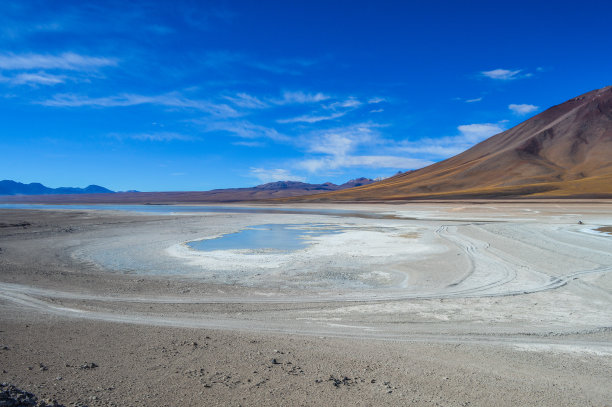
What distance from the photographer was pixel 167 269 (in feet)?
50.9

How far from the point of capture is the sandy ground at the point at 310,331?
504cm

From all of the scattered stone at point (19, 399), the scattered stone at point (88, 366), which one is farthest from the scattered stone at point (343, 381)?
the scattered stone at point (88, 366)

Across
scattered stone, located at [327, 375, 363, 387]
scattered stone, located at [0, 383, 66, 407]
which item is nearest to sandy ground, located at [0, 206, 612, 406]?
scattered stone, located at [327, 375, 363, 387]

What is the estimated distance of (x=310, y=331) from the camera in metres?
7.74

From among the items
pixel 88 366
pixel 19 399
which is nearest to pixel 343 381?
pixel 88 366

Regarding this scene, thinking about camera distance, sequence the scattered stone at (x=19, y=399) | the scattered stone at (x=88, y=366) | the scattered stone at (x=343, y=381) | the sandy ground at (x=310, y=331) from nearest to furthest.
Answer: the scattered stone at (x=19, y=399) → the sandy ground at (x=310, y=331) → the scattered stone at (x=343, y=381) → the scattered stone at (x=88, y=366)

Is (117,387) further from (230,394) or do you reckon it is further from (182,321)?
(182,321)

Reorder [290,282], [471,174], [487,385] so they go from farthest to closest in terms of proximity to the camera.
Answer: [471,174]
[290,282]
[487,385]

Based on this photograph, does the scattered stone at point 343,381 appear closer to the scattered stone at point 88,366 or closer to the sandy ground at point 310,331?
the sandy ground at point 310,331

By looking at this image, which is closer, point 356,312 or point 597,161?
point 356,312

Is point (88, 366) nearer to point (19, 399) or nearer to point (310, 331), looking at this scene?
point (19, 399)

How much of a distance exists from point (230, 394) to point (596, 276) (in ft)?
46.3

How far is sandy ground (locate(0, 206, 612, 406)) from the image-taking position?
504cm

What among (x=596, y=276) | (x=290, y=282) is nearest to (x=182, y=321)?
(x=290, y=282)
